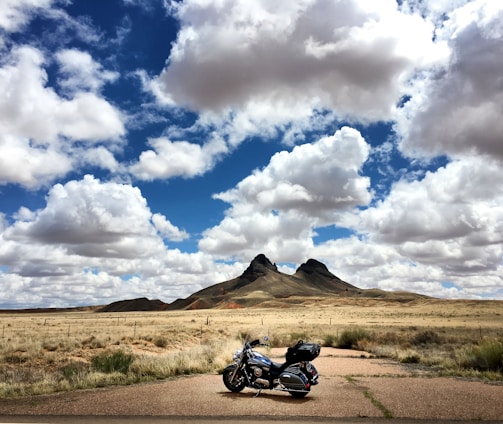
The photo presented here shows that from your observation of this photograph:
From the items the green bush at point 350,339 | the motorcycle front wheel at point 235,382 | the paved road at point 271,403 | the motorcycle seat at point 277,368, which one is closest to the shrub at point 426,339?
the green bush at point 350,339

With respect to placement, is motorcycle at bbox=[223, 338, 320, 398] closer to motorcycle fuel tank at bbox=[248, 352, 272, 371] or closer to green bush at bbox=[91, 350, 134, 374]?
motorcycle fuel tank at bbox=[248, 352, 272, 371]

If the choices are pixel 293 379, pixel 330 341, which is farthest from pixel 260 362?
pixel 330 341

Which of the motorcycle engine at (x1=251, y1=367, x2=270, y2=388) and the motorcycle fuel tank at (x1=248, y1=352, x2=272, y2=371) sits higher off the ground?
the motorcycle fuel tank at (x1=248, y1=352, x2=272, y2=371)

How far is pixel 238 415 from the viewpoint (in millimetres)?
9766

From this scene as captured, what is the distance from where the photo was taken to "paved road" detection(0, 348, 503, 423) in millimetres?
9570

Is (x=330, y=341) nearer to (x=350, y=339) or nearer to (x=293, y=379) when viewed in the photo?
(x=350, y=339)

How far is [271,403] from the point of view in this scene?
10953mm

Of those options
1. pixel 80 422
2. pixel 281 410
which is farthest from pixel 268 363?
pixel 80 422

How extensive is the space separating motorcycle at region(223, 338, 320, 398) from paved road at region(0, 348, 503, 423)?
0.83 ft

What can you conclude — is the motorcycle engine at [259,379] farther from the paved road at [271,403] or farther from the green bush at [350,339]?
the green bush at [350,339]

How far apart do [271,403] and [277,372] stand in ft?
3.61

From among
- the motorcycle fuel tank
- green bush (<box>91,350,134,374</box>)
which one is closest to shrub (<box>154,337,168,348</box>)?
green bush (<box>91,350,134,374</box>)

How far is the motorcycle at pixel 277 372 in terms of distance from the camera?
11578 mm

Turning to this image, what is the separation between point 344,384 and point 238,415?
200 inches
